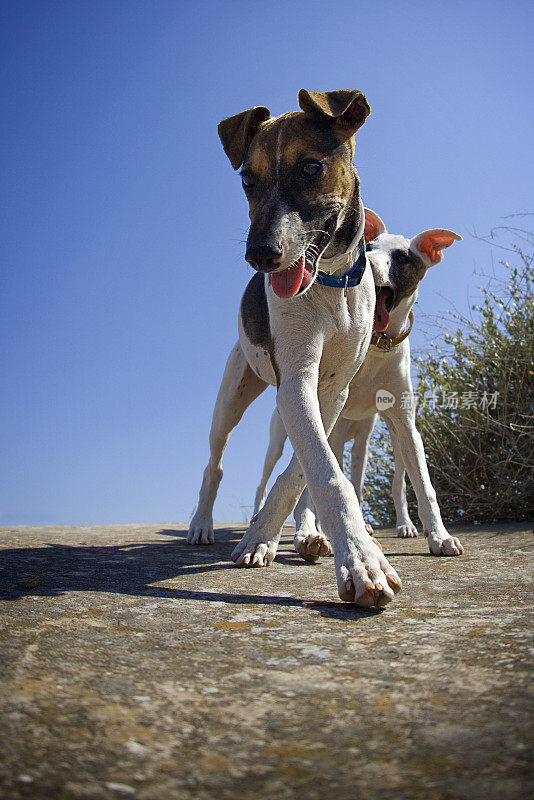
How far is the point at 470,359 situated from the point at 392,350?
2742 millimetres

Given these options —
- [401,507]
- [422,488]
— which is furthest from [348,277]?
[401,507]

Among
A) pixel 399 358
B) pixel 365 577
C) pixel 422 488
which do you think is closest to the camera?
pixel 365 577

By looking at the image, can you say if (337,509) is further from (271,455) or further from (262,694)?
(271,455)

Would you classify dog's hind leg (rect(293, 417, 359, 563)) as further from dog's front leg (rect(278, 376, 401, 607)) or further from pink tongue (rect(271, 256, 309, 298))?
pink tongue (rect(271, 256, 309, 298))

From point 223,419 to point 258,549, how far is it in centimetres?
170

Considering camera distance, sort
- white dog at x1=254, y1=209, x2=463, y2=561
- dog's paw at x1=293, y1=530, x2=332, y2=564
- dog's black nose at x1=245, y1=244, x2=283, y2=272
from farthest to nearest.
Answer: white dog at x1=254, y1=209, x2=463, y2=561 → dog's paw at x1=293, y1=530, x2=332, y2=564 → dog's black nose at x1=245, y1=244, x2=283, y2=272

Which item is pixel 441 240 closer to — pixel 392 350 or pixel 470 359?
pixel 392 350

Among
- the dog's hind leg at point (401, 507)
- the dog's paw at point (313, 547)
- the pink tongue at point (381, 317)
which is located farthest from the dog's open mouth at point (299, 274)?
the dog's hind leg at point (401, 507)

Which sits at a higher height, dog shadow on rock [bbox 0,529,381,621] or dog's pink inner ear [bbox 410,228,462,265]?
dog's pink inner ear [bbox 410,228,462,265]

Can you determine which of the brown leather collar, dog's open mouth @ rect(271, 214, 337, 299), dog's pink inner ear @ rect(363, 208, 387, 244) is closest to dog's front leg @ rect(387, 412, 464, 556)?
the brown leather collar

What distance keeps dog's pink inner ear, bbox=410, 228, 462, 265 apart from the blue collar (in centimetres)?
113

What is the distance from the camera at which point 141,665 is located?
4.21 ft

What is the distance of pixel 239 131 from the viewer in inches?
122

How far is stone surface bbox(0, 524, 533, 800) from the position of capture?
0.81 m
